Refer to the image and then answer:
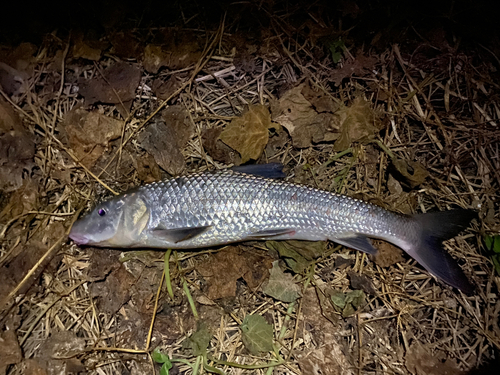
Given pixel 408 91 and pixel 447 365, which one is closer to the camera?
pixel 447 365

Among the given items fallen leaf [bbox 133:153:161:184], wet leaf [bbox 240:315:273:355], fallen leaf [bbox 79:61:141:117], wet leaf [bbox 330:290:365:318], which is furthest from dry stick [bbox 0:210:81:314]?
wet leaf [bbox 330:290:365:318]

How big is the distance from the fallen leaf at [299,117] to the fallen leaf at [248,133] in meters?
0.15

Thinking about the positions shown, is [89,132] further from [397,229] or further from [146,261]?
[397,229]

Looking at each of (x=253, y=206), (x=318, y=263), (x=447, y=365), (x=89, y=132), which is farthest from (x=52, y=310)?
(x=447, y=365)

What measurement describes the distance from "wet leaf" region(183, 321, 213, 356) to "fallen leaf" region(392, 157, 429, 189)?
2.32 metres

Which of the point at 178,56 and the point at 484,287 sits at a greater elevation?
the point at 178,56

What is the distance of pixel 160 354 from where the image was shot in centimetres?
273

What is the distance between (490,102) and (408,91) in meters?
0.78

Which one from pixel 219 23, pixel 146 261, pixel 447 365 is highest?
pixel 219 23

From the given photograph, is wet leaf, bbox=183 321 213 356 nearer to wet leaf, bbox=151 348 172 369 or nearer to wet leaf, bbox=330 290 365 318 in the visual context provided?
wet leaf, bbox=151 348 172 369

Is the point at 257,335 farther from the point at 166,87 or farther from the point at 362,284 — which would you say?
the point at 166,87

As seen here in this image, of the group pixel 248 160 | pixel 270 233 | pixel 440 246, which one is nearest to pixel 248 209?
pixel 270 233

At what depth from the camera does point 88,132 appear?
2875 millimetres

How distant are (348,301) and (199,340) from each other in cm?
140
